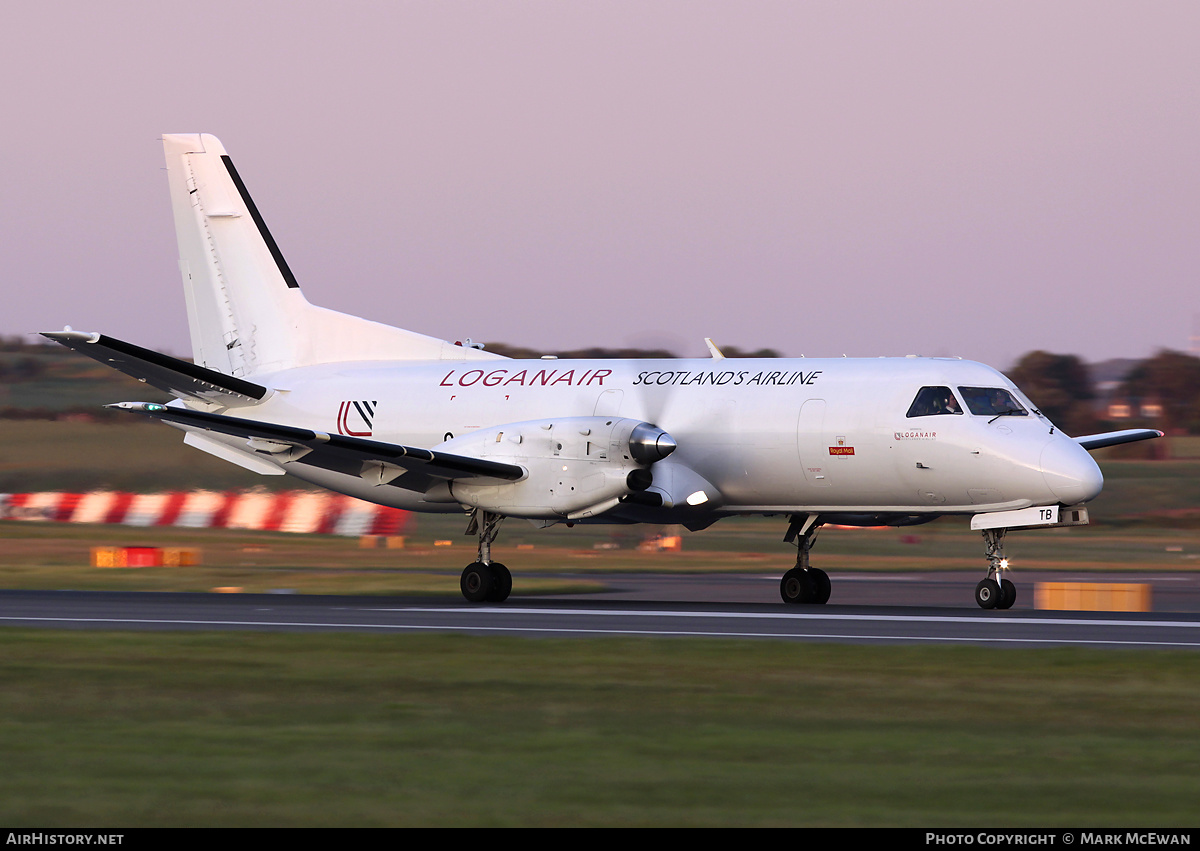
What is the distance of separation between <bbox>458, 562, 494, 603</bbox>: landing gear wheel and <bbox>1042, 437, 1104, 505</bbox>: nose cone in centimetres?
850

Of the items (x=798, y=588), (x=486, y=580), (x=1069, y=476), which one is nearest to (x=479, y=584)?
(x=486, y=580)

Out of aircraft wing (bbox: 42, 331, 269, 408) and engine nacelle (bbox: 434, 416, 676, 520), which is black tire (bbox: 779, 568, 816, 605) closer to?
engine nacelle (bbox: 434, 416, 676, 520)

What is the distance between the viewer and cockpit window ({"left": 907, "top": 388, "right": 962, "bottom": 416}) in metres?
21.3

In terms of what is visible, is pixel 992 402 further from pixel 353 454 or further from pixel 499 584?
pixel 353 454

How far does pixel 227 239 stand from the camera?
28.0 meters

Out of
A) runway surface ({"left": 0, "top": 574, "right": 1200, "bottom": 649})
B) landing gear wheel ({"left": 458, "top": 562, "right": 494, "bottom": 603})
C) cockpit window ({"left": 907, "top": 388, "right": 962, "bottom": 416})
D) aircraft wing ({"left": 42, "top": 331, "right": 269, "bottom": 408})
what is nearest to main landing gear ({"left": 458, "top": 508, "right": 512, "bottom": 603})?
landing gear wheel ({"left": 458, "top": 562, "right": 494, "bottom": 603})

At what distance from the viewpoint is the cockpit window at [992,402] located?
21250 mm

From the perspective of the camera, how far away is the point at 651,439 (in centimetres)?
2152

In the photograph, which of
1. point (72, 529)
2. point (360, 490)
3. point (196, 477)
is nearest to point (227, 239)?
point (360, 490)

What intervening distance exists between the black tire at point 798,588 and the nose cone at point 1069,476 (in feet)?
15.1

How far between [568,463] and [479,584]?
99.5 inches

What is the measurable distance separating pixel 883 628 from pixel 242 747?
984 centimetres

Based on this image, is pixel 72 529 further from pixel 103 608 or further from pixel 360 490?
pixel 103 608

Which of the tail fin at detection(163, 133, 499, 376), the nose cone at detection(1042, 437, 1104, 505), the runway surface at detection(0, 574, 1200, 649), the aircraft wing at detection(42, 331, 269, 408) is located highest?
the tail fin at detection(163, 133, 499, 376)
